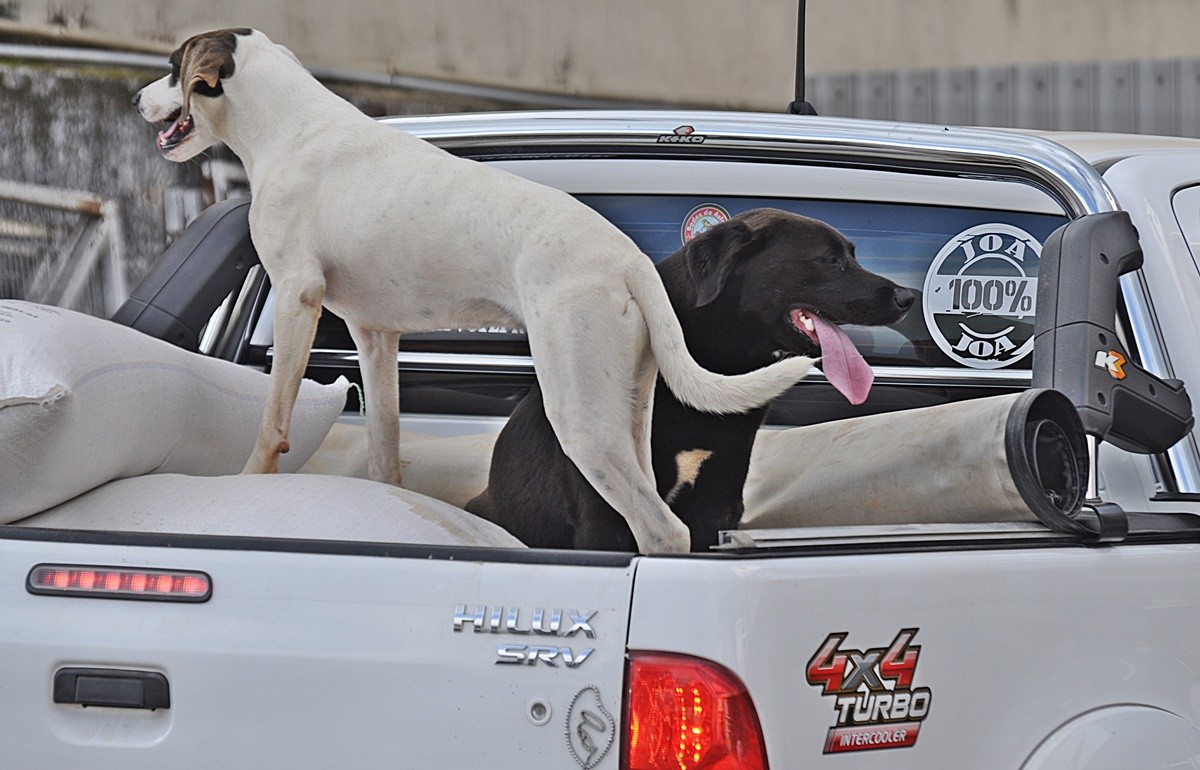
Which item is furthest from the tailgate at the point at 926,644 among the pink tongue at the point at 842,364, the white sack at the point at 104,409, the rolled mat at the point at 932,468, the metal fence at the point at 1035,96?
the metal fence at the point at 1035,96

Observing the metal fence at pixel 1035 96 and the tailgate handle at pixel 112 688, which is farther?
the metal fence at pixel 1035 96

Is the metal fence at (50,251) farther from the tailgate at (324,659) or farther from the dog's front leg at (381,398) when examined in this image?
the tailgate at (324,659)

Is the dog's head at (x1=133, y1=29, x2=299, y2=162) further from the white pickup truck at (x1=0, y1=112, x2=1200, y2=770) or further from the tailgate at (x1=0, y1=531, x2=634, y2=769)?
the tailgate at (x1=0, y1=531, x2=634, y2=769)

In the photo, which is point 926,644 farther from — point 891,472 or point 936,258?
point 936,258

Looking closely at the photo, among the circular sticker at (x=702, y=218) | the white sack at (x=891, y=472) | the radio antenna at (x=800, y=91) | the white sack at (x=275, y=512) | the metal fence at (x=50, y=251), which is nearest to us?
the white sack at (x=275, y=512)

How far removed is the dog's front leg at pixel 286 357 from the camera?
72.6 inches

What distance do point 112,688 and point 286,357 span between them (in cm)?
62

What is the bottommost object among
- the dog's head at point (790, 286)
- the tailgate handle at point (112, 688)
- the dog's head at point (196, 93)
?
the tailgate handle at point (112, 688)

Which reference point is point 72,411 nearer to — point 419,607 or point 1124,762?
point 419,607

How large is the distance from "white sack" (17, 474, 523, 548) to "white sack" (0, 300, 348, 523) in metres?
0.06

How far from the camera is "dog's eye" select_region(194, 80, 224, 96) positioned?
1.92 metres

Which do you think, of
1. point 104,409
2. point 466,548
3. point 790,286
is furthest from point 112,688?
point 790,286

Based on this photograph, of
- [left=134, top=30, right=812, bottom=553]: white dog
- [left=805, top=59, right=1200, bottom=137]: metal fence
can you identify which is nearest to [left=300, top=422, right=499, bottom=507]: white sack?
[left=134, top=30, right=812, bottom=553]: white dog

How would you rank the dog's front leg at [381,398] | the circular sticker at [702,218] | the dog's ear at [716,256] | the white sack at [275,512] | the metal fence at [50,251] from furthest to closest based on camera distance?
the metal fence at [50,251]
the circular sticker at [702,218]
the dog's front leg at [381,398]
the dog's ear at [716,256]
the white sack at [275,512]
